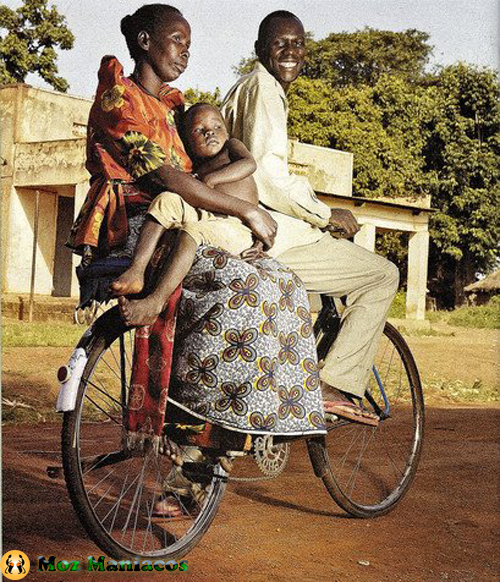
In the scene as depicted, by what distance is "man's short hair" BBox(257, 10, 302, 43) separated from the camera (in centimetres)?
390

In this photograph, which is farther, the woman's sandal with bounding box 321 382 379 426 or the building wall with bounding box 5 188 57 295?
the building wall with bounding box 5 188 57 295

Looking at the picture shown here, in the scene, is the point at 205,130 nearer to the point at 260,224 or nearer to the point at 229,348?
the point at 260,224

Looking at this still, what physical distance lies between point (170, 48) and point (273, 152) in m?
0.61

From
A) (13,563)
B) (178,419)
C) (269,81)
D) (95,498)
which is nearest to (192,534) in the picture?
(178,419)

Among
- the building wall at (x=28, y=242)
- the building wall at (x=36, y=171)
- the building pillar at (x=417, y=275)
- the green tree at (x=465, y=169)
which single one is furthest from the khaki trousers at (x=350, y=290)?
the green tree at (x=465, y=169)

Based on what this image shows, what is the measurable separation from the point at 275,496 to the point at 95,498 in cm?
93

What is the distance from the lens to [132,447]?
3.19 metres

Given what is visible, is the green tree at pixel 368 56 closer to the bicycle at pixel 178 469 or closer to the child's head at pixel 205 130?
the bicycle at pixel 178 469

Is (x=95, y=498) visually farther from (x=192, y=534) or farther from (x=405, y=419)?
(x=405, y=419)

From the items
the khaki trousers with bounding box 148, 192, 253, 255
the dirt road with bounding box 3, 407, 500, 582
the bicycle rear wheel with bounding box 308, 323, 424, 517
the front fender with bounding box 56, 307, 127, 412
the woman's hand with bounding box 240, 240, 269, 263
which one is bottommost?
the dirt road with bounding box 3, 407, 500, 582

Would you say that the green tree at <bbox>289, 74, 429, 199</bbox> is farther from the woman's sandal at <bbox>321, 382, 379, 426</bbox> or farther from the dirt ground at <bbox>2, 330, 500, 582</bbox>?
the woman's sandal at <bbox>321, 382, 379, 426</bbox>

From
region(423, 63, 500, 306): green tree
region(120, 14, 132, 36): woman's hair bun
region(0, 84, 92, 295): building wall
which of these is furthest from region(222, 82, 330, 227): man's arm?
region(423, 63, 500, 306): green tree

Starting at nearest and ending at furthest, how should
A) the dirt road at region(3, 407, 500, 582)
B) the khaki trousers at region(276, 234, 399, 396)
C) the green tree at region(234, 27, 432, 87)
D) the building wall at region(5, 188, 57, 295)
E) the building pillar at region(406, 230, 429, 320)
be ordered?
the dirt road at region(3, 407, 500, 582), the khaki trousers at region(276, 234, 399, 396), the building wall at region(5, 188, 57, 295), the building pillar at region(406, 230, 429, 320), the green tree at region(234, 27, 432, 87)

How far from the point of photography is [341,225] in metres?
4.12
